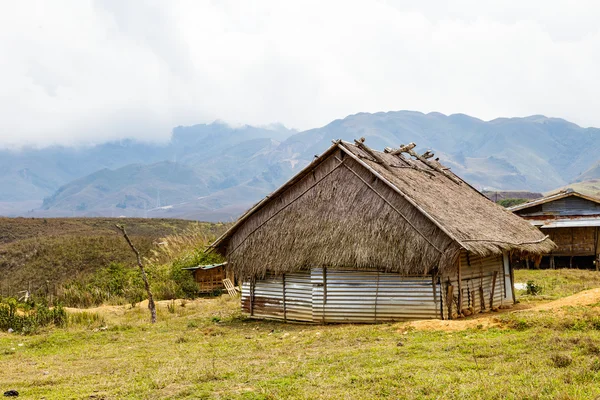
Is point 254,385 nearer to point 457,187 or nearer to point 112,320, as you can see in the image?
point 112,320

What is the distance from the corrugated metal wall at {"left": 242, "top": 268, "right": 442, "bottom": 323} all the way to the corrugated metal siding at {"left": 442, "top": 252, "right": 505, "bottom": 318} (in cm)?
70

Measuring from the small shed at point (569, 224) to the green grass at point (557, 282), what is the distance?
3183mm

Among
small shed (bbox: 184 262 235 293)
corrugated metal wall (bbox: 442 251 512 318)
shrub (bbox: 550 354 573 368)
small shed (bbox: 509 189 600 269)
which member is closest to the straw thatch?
corrugated metal wall (bbox: 442 251 512 318)

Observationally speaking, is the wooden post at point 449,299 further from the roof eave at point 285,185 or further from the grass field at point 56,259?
the grass field at point 56,259

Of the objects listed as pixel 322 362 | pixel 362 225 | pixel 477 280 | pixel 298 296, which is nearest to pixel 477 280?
pixel 477 280

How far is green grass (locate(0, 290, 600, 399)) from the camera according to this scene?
7691 millimetres

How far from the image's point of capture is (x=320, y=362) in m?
9.98

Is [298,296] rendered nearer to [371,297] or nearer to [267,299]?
[267,299]

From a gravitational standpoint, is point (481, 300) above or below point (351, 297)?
below

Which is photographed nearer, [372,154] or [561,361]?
[561,361]

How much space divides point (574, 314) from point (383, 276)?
5.15 m

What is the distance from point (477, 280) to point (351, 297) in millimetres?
4008

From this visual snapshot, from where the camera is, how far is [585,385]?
712 centimetres

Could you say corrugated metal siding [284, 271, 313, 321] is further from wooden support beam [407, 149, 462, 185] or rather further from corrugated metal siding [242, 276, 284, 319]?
wooden support beam [407, 149, 462, 185]
